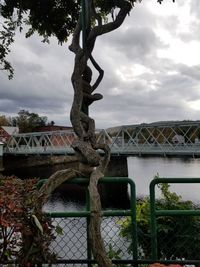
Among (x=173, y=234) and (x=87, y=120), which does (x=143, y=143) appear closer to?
(x=173, y=234)

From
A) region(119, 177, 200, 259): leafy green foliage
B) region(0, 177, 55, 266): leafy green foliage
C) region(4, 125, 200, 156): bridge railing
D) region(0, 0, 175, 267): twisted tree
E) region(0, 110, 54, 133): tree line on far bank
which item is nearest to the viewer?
region(0, 177, 55, 266): leafy green foliage

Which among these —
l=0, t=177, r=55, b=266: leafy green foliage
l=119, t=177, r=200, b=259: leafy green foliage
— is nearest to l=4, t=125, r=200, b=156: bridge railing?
l=119, t=177, r=200, b=259: leafy green foliage

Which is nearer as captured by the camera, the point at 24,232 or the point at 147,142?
the point at 24,232

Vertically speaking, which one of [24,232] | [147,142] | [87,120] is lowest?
[24,232]

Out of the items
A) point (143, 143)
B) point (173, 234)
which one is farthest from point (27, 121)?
point (173, 234)

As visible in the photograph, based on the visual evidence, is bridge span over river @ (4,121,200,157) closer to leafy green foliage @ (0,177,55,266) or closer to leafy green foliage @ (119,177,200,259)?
leafy green foliage @ (119,177,200,259)

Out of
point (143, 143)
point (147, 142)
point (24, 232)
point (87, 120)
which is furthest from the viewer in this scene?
point (143, 143)

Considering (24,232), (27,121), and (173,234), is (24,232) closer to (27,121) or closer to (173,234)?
(173,234)

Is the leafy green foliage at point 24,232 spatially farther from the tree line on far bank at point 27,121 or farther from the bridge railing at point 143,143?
the tree line on far bank at point 27,121

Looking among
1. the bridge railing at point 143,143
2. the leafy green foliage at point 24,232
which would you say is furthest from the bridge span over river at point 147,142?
the leafy green foliage at point 24,232

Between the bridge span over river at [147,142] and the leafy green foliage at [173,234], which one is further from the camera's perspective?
the bridge span over river at [147,142]

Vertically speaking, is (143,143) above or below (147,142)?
→ above

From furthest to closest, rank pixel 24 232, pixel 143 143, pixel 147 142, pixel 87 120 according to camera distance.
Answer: pixel 143 143 < pixel 147 142 < pixel 87 120 < pixel 24 232

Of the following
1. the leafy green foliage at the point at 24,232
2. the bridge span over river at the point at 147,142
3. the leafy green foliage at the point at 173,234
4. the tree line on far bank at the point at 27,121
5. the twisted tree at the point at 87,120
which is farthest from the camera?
the tree line on far bank at the point at 27,121
